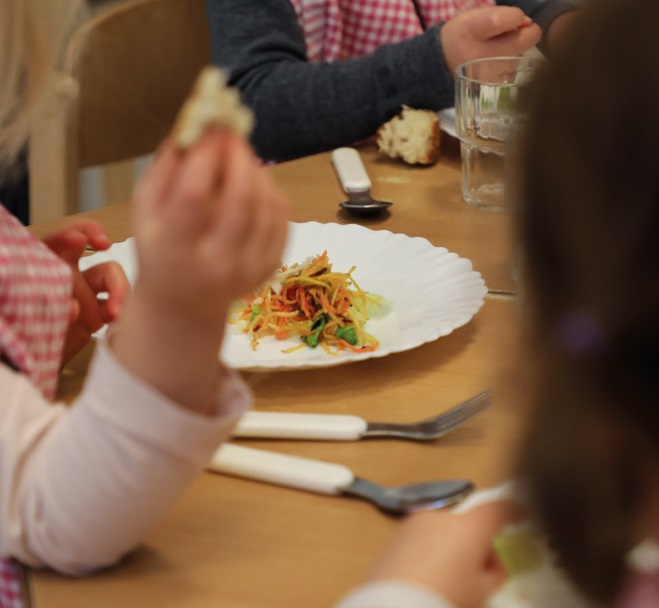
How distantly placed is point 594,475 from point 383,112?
3.21 ft

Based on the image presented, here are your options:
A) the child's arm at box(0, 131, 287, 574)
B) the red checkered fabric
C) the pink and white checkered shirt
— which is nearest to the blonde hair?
the pink and white checkered shirt

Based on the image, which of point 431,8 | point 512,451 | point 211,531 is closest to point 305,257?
point 211,531

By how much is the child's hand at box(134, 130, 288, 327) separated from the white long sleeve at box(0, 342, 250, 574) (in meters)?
0.06

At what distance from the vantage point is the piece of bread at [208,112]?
48 centimetres

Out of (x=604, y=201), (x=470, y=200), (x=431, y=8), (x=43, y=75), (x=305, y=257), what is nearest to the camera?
(x=604, y=201)

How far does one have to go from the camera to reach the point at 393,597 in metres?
0.46

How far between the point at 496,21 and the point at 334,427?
0.71 m

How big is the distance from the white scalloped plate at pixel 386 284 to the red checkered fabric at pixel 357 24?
0.60 metres

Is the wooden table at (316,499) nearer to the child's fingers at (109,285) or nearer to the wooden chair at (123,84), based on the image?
the child's fingers at (109,285)

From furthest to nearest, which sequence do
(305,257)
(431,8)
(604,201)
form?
1. (431,8)
2. (305,257)
3. (604,201)

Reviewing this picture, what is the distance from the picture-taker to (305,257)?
0.92 m

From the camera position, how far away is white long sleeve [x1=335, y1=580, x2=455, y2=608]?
18.1 inches

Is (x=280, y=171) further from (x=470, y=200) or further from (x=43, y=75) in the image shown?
(x=43, y=75)

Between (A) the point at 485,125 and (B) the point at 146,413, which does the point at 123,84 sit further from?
(B) the point at 146,413
